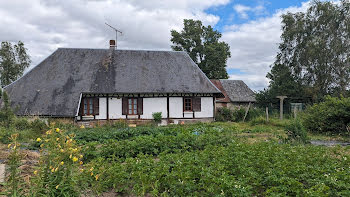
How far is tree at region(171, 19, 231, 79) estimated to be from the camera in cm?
2866

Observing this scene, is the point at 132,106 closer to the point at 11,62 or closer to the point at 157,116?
the point at 157,116

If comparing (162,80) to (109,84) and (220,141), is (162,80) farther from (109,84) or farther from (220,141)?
(220,141)

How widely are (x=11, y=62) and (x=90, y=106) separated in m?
18.9

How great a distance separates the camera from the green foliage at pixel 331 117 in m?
10.7

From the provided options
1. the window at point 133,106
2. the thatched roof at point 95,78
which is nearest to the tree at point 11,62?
the thatched roof at point 95,78

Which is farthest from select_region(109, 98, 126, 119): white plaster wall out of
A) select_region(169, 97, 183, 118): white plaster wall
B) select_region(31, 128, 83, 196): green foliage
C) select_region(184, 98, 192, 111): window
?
select_region(31, 128, 83, 196): green foliage

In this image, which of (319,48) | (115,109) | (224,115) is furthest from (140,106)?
(319,48)

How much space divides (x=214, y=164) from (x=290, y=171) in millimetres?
1257

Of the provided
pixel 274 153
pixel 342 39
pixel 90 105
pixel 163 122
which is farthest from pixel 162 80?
pixel 342 39

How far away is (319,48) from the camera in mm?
21891

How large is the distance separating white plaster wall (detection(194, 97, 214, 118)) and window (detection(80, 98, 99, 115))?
247 inches

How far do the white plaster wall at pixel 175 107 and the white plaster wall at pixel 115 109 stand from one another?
3.01 metres

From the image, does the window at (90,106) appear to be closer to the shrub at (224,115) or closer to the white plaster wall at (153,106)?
→ the white plaster wall at (153,106)

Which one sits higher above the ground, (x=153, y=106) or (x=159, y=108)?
(x=153, y=106)
